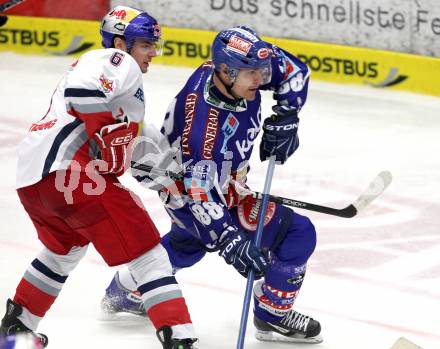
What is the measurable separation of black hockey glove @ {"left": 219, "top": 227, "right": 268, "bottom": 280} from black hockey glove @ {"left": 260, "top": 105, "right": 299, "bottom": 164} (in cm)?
40

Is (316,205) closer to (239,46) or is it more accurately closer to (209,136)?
(209,136)

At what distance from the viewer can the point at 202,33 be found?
8359mm

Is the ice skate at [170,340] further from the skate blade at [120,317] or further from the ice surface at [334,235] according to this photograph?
the skate blade at [120,317]

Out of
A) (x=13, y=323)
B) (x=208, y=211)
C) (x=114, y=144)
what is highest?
(x=114, y=144)

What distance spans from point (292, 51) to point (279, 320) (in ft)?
13.0

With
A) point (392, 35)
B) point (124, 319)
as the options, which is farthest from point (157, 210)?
point (392, 35)

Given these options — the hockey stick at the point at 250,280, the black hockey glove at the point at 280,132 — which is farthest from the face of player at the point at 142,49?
the hockey stick at the point at 250,280

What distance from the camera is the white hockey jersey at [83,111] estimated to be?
11.9 ft

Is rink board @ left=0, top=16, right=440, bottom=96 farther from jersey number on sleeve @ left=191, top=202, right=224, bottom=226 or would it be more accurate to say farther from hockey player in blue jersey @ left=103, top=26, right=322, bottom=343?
jersey number on sleeve @ left=191, top=202, right=224, bottom=226

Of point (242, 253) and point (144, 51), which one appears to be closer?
point (242, 253)

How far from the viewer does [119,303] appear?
460cm

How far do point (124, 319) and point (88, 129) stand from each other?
3.92 ft

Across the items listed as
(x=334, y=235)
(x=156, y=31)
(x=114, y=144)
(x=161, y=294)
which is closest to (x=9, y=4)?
(x=334, y=235)

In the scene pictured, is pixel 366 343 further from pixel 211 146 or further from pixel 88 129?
pixel 88 129
